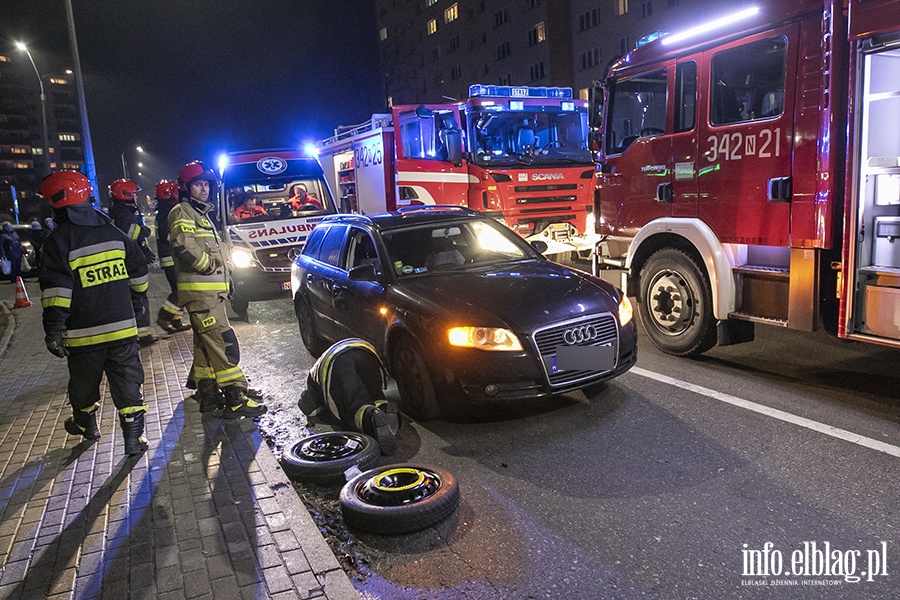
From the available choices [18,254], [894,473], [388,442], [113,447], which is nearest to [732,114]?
[894,473]

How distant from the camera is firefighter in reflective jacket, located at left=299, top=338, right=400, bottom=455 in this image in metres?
4.90

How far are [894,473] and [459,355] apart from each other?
271cm

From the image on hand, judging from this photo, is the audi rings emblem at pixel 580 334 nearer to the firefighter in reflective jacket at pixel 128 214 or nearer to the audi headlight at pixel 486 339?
the audi headlight at pixel 486 339

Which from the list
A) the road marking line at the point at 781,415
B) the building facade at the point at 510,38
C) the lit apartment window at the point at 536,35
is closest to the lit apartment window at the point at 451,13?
the building facade at the point at 510,38

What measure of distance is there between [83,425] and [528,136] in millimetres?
9193

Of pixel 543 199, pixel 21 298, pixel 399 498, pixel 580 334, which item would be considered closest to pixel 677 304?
pixel 580 334

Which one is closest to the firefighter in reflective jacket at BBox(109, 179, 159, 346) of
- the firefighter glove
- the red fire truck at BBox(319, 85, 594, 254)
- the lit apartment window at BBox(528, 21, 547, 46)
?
the firefighter glove

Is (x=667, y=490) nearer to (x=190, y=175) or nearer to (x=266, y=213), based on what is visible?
(x=190, y=175)

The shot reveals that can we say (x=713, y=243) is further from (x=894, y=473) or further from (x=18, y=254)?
(x=18, y=254)

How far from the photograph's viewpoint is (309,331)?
25.1ft

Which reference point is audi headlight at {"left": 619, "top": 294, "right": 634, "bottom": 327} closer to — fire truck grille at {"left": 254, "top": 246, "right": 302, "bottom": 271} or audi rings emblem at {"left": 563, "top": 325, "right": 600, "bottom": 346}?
audi rings emblem at {"left": 563, "top": 325, "right": 600, "bottom": 346}

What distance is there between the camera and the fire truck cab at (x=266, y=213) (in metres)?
9.95

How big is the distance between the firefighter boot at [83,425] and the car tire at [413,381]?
2266 millimetres

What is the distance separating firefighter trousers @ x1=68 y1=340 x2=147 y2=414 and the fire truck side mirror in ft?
25.9
